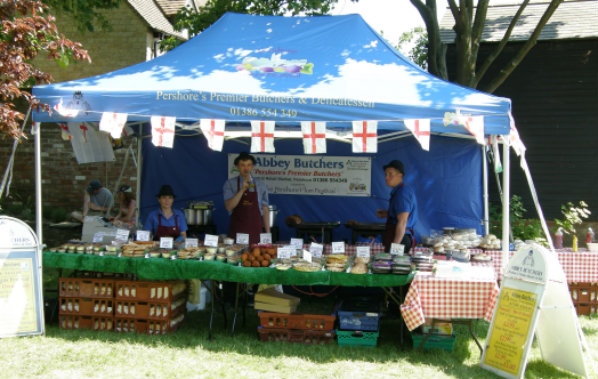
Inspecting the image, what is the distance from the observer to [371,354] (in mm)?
5281

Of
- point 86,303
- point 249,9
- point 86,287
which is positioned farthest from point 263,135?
point 249,9

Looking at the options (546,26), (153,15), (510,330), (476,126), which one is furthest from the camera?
(153,15)

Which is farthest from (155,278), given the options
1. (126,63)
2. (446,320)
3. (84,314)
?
(126,63)

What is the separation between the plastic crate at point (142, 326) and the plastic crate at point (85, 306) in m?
0.14

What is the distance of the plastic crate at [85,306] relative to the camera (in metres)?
5.79

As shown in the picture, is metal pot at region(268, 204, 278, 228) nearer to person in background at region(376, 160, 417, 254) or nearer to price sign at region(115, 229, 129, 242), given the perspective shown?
person in background at region(376, 160, 417, 254)

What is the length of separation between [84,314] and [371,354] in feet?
9.89

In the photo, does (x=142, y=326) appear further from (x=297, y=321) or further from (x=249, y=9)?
(x=249, y=9)

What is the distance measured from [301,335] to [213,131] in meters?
2.25

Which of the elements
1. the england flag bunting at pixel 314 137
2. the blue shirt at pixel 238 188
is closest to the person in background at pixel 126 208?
the blue shirt at pixel 238 188

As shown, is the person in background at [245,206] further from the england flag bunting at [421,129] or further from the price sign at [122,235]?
the england flag bunting at [421,129]

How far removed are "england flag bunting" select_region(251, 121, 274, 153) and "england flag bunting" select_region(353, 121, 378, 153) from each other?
848 mm

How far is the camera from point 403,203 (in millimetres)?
5898

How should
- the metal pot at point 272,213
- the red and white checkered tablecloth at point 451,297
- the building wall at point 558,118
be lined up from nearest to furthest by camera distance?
the red and white checkered tablecloth at point 451,297
the metal pot at point 272,213
the building wall at point 558,118
